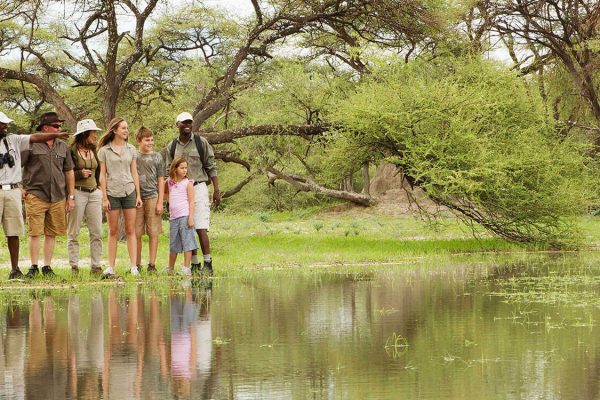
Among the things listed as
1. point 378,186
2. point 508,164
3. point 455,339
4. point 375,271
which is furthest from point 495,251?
point 378,186

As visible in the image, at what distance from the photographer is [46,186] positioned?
13.1 m

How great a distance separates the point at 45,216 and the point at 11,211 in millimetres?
622

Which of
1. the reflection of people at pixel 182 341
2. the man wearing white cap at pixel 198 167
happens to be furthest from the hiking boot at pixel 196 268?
the reflection of people at pixel 182 341

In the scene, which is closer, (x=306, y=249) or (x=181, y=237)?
(x=181, y=237)

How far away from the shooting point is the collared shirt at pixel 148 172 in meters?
14.1

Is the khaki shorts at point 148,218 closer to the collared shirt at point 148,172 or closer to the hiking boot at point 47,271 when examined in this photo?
the collared shirt at point 148,172

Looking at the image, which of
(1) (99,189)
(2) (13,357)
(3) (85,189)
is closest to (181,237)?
(1) (99,189)

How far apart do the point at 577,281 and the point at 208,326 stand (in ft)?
17.7

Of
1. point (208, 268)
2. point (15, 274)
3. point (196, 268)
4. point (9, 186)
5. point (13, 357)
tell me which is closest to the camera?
point (13, 357)

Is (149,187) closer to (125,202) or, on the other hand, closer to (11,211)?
(125,202)

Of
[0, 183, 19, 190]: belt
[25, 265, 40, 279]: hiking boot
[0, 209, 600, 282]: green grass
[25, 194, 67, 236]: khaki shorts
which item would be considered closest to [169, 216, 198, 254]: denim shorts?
[0, 209, 600, 282]: green grass

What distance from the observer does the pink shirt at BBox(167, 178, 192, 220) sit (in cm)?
1399

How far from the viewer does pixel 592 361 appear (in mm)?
6625

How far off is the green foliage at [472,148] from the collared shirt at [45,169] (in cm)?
748
